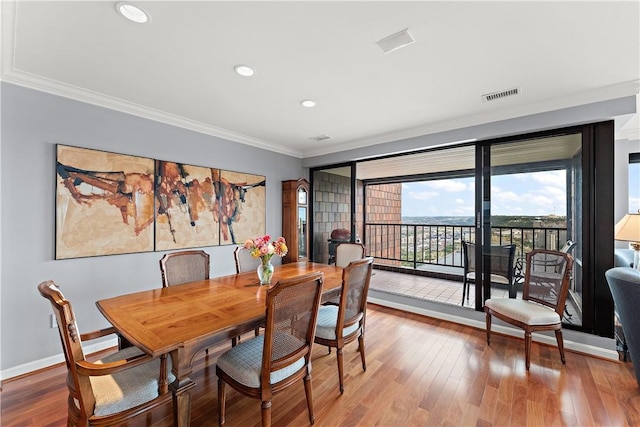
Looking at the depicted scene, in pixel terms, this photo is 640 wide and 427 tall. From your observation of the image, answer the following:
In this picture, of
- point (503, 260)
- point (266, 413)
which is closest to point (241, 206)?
point (266, 413)

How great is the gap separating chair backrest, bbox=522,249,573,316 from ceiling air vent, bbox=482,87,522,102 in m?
1.58

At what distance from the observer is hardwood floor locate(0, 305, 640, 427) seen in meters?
1.79

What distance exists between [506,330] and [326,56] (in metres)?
3.35

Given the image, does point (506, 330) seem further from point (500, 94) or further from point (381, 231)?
point (381, 231)

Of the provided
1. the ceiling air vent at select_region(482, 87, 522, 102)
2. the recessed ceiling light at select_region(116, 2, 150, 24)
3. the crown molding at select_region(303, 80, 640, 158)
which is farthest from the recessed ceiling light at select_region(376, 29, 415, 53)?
the crown molding at select_region(303, 80, 640, 158)

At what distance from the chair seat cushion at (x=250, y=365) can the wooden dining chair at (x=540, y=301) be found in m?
2.08

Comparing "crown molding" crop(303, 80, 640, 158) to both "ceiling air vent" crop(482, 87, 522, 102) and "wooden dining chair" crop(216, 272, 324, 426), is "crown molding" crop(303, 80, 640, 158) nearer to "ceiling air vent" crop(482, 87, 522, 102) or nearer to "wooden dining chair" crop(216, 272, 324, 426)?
"ceiling air vent" crop(482, 87, 522, 102)

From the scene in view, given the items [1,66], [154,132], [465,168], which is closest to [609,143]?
[465,168]

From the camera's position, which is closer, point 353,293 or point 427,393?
point 427,393

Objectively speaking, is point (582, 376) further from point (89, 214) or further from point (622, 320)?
point (89, 214)

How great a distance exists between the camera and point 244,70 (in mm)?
2158

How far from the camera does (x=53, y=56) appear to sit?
1968 mm

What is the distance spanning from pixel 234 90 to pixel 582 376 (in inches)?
152

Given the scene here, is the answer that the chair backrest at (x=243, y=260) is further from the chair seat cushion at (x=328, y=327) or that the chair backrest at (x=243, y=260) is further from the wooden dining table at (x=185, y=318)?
the chair seat cushion at (x=328, y=327)
